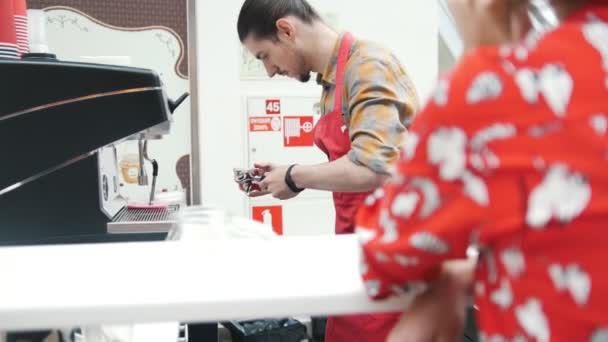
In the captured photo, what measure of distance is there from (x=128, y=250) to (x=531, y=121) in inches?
23.6

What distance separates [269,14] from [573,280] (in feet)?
4.09

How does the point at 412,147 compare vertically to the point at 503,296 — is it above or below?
above

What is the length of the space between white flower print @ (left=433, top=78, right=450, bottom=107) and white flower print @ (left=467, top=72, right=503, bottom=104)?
0.7 inches

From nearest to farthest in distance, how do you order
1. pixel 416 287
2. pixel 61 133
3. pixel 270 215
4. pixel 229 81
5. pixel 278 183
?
pixel 416 287 < pixel 61 133 < pixel 278 183 < pixel 229 81 < pixel 270 215

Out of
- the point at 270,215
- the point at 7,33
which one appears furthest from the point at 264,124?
the point at 7,33

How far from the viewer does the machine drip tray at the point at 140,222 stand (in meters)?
1.46

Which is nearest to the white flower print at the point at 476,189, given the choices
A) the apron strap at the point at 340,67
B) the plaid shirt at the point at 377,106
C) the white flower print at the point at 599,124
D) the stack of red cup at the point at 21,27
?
the white flower print at the point at 599,124

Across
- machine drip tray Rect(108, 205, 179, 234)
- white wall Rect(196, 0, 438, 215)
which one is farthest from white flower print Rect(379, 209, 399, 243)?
white wall Rect(196, 0, 438, 215)

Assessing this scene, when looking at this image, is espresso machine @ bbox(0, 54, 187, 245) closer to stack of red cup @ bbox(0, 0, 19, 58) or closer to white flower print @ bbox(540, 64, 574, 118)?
stack of red cup @ bbox(0, 0, 19, 58)

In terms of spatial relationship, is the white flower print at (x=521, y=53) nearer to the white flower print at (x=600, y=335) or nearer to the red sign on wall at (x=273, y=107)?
the white flower print at (x=600, y=335)

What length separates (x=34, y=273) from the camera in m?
0.68

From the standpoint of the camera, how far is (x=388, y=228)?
0.51 m

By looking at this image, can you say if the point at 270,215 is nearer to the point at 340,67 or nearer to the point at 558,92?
the point at 340,67

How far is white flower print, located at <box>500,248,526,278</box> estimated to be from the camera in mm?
485
